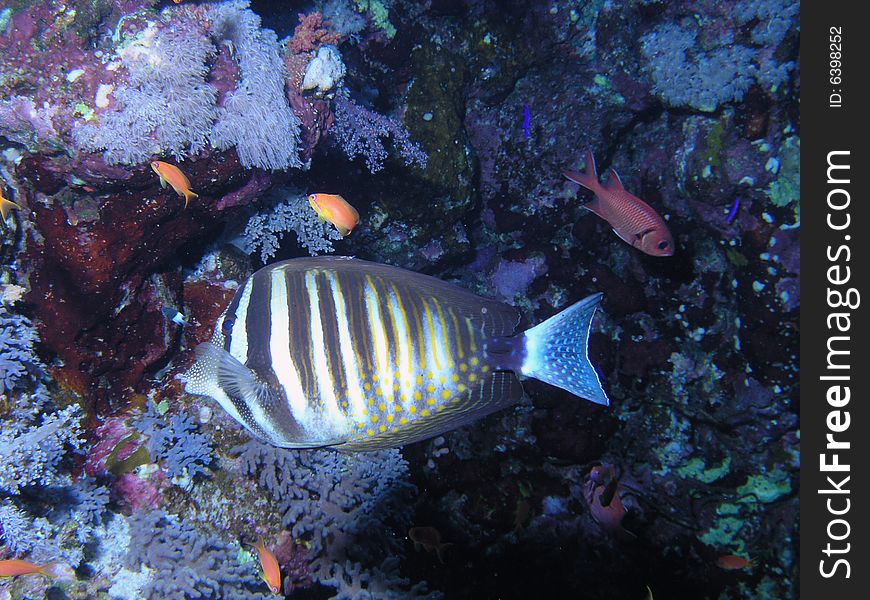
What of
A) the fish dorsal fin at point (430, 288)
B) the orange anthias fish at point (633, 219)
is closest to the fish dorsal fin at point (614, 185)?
the orange anthias fish at point (633, 219)

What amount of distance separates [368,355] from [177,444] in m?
1.60

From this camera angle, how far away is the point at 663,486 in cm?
396

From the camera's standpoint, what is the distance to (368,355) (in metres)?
2.18

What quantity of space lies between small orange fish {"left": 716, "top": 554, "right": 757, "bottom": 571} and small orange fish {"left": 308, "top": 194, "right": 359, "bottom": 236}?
12.9 ft

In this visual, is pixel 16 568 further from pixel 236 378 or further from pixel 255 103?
pixel 255 103

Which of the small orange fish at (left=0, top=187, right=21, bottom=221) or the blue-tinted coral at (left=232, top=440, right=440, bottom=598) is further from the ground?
the small orange fish at (left=0, top=187, right=21, bottom=221)

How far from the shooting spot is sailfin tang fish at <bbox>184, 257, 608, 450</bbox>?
2.14m

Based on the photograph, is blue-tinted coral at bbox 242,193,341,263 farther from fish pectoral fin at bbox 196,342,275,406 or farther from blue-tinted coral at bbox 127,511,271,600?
blue-tinted coral at bbox 127,511,271,600

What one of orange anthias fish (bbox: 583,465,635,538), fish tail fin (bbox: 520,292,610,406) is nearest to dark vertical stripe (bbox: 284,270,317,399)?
fish tail fin (bbox: 520,292,610,406)

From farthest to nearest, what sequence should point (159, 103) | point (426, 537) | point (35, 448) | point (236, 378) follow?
point (426, 537) < point (159, 103) < point (35, 448) < point (236, 378)

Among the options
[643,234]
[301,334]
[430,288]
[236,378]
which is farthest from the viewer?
[643,234]

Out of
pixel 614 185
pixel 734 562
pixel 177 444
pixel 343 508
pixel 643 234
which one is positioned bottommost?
pixel 734 562

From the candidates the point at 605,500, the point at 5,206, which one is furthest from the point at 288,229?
the point at 605,500

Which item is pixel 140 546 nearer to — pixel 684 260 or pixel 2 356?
pixel 2 356
